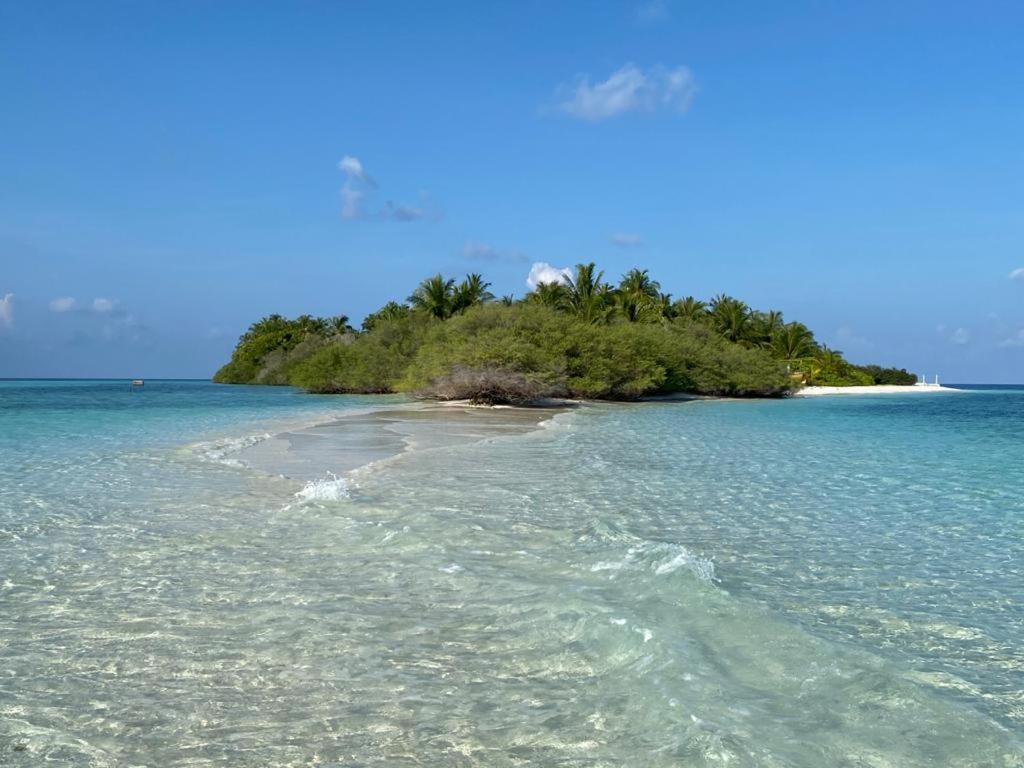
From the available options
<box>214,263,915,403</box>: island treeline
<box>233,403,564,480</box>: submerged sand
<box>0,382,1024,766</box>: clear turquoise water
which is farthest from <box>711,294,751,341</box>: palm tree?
<box>0,382,1024,766</box>: clear turquoise water

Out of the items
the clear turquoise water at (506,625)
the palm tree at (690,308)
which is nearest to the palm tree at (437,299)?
the palm tree at (690,308)

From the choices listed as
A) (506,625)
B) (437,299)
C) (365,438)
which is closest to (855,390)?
(437,299)

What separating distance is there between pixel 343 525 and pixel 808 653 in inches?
186

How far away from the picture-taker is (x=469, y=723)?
11.3 feet

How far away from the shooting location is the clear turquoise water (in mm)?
3305

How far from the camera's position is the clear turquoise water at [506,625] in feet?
10.8

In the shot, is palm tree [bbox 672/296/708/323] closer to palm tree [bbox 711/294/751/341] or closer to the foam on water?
palm tree [bbox 711/294/751/341]

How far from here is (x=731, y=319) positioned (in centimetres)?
6762

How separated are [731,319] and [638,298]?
9.43 m

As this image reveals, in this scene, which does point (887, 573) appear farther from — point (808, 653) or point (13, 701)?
point (13, 701)

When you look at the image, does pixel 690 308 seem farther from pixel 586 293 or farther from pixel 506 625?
pixel 506 625

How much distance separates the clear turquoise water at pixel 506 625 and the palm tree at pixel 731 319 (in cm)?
5861

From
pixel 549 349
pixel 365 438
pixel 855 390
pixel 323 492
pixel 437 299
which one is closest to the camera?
pixel 323 492

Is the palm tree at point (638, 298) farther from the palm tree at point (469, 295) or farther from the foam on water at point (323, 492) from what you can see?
the foam on water at point (323, 492)
